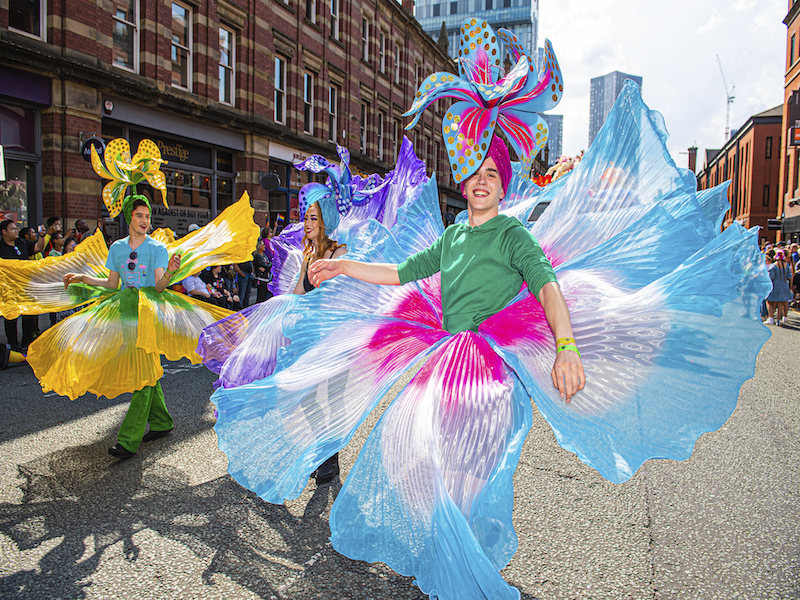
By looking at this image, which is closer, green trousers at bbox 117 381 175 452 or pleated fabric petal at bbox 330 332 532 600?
pleated fabric petal at bbox 330 332 532 600

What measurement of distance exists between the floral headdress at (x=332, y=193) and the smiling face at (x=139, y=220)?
4.14ft

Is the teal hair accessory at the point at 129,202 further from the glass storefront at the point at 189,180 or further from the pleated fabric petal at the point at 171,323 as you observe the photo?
the glass storefront at the point at 189,180

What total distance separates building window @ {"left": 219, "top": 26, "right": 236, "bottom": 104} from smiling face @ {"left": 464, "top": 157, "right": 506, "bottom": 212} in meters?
16.3

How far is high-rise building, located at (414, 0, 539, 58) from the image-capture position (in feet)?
340

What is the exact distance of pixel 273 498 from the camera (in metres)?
2.24

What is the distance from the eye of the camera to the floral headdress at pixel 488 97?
2.26 m

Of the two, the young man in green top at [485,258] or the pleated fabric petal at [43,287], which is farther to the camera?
the pleated fabric petal at [43,287]

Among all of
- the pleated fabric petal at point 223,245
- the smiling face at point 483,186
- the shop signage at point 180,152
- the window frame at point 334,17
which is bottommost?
the pleated fabric petal at point 223,245

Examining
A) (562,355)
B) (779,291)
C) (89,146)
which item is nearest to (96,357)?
(562,355)

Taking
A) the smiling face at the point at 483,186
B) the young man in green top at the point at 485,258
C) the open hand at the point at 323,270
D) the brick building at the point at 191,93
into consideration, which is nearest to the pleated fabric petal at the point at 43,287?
the open hand at the point at 323,270

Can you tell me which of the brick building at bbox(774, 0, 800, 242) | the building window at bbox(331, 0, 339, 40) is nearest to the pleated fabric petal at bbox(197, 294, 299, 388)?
the building window at bbox(331, 0, 339, 40)

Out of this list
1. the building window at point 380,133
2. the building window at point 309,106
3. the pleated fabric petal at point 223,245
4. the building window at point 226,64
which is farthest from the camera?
the building window at point 380,133

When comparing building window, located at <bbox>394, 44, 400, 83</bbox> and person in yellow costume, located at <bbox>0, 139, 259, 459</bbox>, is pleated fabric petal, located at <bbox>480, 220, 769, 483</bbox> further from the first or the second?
building window, located at <bbox>394, 44, 400, 83</bbox>

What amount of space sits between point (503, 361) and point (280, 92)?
760 inches
